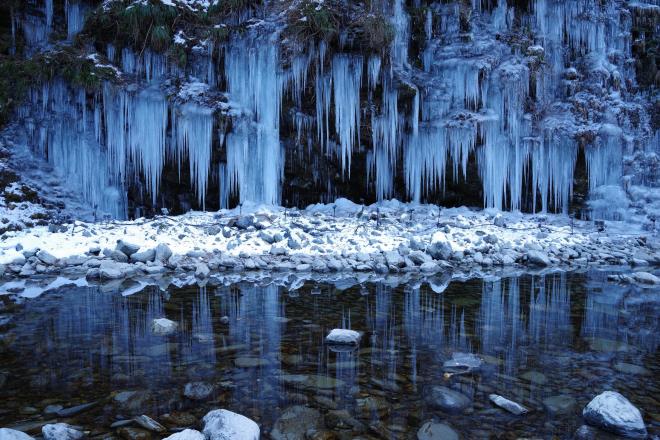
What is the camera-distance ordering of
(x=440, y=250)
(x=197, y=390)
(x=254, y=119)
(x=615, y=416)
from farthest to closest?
(x=254, y=119), (x=440, y=250), (x=197, y=390), (x=615, y=416)

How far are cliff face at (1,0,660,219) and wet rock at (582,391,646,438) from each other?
38.7 ft

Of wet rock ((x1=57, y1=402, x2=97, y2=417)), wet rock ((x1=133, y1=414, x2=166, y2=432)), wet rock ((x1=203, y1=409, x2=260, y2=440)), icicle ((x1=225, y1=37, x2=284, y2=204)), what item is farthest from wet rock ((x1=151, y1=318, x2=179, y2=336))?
icicle ((x1=225, y1=37, x2=284, y2=204))

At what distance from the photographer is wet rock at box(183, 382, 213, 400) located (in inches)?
101

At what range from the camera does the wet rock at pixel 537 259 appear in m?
9.35

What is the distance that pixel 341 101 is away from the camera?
13031mm

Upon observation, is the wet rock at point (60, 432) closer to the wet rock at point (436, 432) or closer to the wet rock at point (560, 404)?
the wet rock at point (436, 432)

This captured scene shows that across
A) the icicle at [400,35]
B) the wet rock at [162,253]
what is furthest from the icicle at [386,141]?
the wet rock at [162,253]

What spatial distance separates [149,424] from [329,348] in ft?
5.73

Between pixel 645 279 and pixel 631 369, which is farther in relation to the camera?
pixel 645 279

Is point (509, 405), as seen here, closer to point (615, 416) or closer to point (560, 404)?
point (560, 404)

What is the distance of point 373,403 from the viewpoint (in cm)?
253

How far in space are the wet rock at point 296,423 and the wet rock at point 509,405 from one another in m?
1.15

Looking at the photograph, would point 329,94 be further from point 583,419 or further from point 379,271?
point 583,419

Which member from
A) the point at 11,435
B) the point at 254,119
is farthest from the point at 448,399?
the point at 254,119
